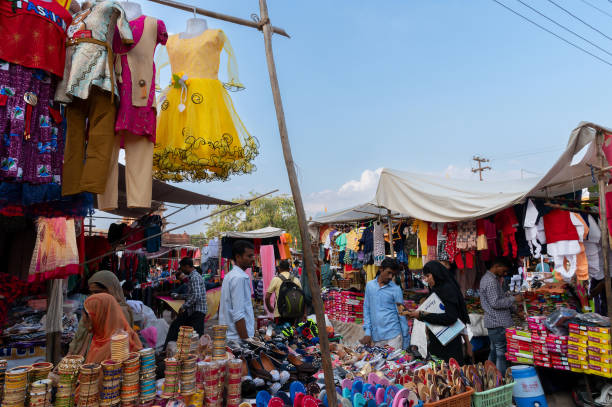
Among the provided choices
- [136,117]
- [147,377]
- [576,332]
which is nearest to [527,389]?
[576,332]

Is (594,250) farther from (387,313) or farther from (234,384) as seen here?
(234,384)

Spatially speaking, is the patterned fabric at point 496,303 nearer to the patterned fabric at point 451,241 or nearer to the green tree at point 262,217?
the patterned fabric at point 451,241

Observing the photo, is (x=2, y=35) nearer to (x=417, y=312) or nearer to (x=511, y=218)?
(x=417, y=312)

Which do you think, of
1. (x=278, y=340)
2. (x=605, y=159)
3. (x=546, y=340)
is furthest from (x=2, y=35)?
(x=546, y=340)

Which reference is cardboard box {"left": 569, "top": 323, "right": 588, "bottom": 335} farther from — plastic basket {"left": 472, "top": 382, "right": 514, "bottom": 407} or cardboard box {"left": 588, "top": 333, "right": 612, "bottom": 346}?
plastic basket {"left": 472, "top": 382, "right": 514, "bottom": 407}

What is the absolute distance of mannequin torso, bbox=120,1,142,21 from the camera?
2719 mm

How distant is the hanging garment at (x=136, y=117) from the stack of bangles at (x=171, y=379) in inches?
36.7

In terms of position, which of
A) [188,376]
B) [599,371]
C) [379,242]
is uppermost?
[379,242]

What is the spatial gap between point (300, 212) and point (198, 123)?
4.59ft

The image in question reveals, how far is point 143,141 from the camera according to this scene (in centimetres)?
243

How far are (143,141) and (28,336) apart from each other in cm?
314

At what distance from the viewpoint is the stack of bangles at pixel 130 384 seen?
178cm

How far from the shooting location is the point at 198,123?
3004mm

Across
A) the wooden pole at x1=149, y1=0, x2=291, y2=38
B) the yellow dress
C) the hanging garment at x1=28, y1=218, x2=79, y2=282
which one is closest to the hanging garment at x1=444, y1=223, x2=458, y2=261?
the yellow dress
